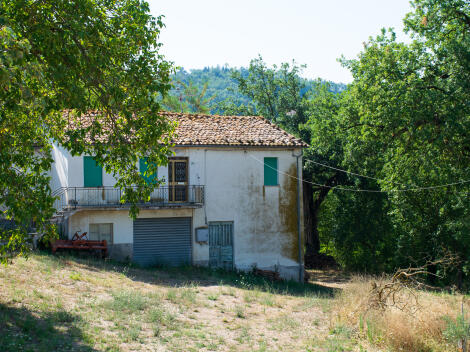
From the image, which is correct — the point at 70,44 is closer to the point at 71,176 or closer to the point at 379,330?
the point at 379,330

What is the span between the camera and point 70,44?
10.5 m

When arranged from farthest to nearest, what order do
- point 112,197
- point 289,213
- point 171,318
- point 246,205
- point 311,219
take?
point 311,219, point 289,213, point 246,205, point 112,197, point 171,318

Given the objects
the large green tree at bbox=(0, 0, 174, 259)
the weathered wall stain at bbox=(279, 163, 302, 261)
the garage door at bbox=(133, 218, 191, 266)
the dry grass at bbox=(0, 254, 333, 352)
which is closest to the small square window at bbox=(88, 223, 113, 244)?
the garage door at bbox=(133, 218, 191, 266)

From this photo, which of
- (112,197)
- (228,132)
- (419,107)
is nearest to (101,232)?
(112,197)

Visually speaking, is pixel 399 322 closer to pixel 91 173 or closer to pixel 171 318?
pixel 171 318

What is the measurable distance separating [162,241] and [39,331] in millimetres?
12701

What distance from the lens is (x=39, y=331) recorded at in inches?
444

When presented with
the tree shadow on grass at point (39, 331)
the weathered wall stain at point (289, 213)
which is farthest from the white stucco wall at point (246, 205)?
the tree shadow on grass at point (39, 331)

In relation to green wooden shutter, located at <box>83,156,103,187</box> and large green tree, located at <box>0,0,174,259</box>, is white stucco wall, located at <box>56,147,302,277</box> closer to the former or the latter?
green wooden shutter, located at <box>83,156,103,187</box>

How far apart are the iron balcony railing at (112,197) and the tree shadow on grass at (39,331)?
32.7ft

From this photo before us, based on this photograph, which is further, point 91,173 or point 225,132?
point 225,132

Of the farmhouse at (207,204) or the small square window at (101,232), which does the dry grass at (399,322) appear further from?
the small square window at (101,232)

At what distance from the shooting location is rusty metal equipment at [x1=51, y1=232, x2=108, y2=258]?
71.1 feet

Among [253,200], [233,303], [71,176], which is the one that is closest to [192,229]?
[253,200]
